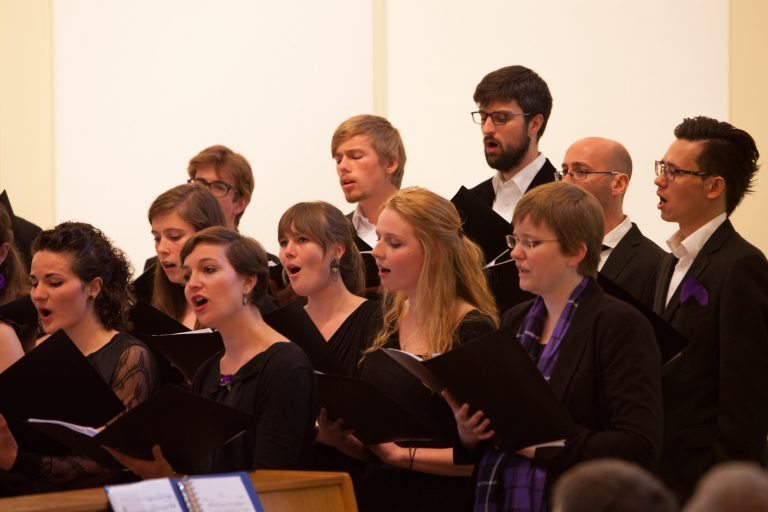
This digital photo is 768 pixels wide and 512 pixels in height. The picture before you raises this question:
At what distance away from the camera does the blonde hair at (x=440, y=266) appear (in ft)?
11.0

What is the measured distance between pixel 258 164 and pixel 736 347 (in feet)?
13.2

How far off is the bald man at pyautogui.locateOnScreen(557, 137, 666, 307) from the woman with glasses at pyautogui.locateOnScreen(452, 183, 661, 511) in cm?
93

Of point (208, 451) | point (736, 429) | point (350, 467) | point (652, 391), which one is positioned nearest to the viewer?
point (652, 391)

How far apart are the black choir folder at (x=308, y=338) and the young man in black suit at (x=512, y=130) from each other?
1.32 metres

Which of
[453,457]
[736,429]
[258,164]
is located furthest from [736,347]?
[258,164]

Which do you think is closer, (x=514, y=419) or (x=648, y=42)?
(x=514, y=419)

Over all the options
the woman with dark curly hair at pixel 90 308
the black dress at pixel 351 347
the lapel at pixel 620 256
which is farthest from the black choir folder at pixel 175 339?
the lapel at pixel 620 256

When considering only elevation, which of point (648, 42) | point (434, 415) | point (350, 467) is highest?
point (648, 42)

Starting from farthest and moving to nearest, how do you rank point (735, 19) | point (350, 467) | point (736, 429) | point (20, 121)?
point (20, 121)
point (735, 19)
point (350, 467)
point (736, 429)

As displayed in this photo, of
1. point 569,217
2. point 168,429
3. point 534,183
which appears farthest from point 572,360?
point 534,183

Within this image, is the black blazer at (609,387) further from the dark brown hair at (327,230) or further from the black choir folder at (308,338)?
the dark brown hair at (327,230)

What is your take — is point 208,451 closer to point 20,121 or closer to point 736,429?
point 736,429

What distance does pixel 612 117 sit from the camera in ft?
20.0

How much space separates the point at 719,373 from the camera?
331cm
